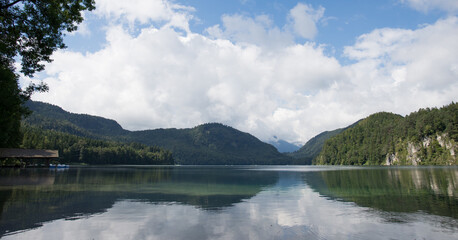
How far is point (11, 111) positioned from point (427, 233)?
2358 inches

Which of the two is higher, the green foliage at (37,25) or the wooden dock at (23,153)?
the green foliage at (37,25)

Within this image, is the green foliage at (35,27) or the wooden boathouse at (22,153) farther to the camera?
the wooden boathouse at (22,153)

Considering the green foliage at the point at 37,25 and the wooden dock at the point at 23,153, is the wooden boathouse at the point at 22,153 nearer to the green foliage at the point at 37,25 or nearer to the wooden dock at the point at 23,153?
the wooden dock at the point at 23,153

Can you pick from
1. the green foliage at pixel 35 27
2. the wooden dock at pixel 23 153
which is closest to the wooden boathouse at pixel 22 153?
the wooden dock at pixel 23 153

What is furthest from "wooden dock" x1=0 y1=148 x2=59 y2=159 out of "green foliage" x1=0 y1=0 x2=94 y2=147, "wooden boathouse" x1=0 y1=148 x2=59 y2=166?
"green foliage" x1=0 y1=0 x2=94 y2=147

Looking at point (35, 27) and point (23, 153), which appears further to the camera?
point (23, 153)

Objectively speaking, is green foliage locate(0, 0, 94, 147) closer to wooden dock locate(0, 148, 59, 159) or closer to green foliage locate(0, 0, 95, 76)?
green foliage locate(0, 0, 95, 76)

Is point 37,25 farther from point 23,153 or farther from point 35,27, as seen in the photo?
point 23,153

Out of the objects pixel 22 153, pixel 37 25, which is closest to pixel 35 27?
pixel 37 25

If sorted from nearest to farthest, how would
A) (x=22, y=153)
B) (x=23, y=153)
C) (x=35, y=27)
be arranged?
(x=35, y=27), (x=22, y=153), (x=23, y=153)

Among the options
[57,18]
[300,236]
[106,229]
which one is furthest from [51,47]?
[300,236]

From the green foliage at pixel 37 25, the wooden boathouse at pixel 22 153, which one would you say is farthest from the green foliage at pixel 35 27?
the wooden boathouse at pixel 22 153

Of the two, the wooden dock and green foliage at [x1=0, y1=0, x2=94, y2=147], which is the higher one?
green foliage at [x1=0, y1=0, x2=94, y2=147]

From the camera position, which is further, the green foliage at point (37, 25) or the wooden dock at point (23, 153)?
the wooden dock at point (23, 153)
